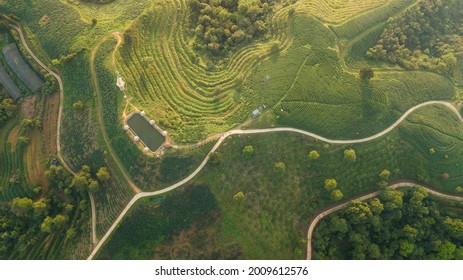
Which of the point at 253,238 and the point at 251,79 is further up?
the point at 251,79

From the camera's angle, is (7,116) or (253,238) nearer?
(253,238)

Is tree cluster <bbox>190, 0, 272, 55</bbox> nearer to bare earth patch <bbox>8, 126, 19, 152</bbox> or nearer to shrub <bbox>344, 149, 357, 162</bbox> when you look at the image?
shrub <bbox>344, 149, 357, 162</bbox>

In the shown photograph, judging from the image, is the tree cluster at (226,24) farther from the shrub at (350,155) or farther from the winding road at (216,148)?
the shrub at (350,155)

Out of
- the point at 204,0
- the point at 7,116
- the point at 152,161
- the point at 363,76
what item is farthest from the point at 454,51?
the point at 7,116

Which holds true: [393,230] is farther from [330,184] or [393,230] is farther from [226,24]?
[226,24]

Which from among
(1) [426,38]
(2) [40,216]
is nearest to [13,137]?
(2) [40,216]

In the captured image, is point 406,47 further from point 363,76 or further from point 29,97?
point 29,97

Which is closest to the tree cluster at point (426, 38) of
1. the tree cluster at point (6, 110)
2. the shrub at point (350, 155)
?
the shrub at point (350, 155)
